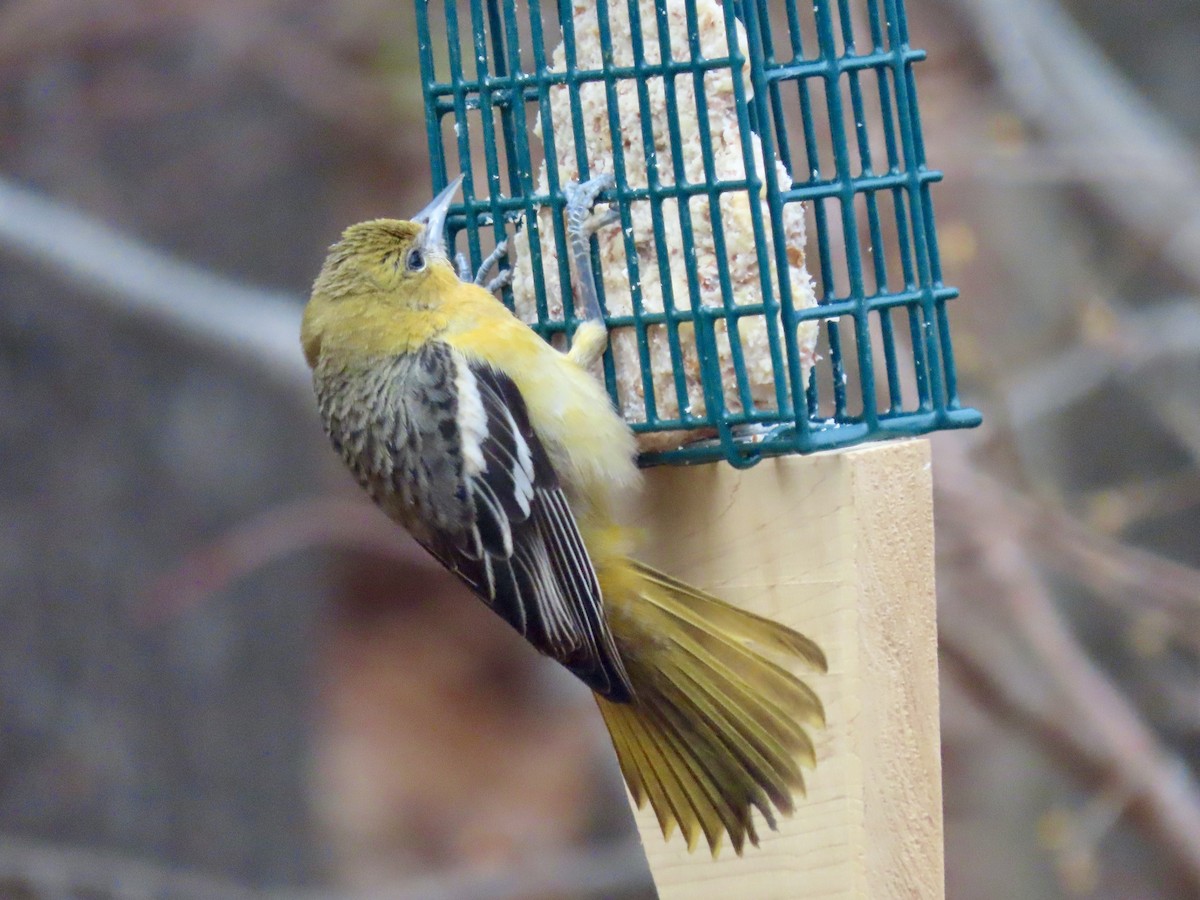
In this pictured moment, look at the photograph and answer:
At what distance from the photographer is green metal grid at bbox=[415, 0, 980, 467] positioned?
365 cm

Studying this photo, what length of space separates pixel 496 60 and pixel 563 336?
71cm

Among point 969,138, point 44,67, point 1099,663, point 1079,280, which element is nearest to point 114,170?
point 44,67

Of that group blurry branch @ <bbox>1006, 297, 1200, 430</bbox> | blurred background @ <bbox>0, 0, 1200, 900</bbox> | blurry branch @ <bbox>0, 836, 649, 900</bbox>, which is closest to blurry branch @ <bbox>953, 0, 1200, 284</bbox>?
blurred background @ <bbox>0, 0, 1200, 900</bbox>

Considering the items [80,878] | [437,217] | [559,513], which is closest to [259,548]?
[80,878]

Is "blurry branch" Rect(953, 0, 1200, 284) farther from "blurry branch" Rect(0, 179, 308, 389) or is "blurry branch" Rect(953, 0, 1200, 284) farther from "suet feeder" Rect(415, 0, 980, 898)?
"blurry branch" Rect(0, 179, 308, 389)

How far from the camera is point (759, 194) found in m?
3.62

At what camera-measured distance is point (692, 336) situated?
3.91 m

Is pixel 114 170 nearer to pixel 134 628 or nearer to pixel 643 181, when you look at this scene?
pixel 134 628

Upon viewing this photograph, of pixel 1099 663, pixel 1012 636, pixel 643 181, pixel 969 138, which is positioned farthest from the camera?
pixel 1099 663

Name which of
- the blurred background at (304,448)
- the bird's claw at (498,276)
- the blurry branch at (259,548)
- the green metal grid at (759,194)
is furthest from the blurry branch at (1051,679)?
the blurry branch at (259,548)

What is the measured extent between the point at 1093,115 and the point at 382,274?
376 cm

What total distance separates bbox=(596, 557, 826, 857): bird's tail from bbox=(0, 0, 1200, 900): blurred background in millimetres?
1782

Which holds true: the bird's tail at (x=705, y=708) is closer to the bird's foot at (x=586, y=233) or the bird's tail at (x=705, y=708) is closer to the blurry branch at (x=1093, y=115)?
the bird's foot at (x=586, y=233)

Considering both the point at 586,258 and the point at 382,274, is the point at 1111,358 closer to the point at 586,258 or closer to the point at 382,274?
the point at 586,258
